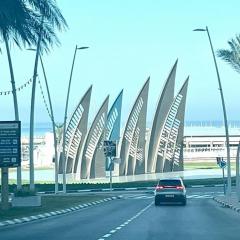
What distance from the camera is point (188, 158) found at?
473 feet

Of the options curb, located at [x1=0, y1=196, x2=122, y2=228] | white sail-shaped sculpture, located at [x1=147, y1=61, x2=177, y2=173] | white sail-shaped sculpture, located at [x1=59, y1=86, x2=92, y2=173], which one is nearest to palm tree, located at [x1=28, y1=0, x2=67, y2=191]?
curb, located at [x1=0, y1=196, x2=122, y2=228]

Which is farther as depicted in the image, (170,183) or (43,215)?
(170,183)

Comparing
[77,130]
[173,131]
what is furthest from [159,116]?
[77,130]

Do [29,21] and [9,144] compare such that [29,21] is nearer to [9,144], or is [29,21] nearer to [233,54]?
[9,144]

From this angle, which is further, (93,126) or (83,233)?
(93,126)

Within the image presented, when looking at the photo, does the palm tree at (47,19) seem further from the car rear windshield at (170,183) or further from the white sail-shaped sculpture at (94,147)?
the white sail-shaped sculpture at (94,147)

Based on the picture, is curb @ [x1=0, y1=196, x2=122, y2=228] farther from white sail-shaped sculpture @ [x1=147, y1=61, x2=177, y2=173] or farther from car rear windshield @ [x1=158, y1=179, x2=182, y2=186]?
white sail-shaped sculpture @ [x1=147, y1=61, x2=177, y2=173]

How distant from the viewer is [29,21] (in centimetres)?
1988

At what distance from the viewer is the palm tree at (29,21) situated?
60.0ft

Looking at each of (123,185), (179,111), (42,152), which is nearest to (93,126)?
(179,111)

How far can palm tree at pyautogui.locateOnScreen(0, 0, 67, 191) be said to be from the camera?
18.3 metres

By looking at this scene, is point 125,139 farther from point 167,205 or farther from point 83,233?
point 83,233

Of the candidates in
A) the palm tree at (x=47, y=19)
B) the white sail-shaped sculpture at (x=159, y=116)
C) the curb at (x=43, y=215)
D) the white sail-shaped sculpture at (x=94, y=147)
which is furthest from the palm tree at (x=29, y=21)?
the white sail-shaped sculpture at (x=94, y=147)

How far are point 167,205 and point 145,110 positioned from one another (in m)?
53.8
